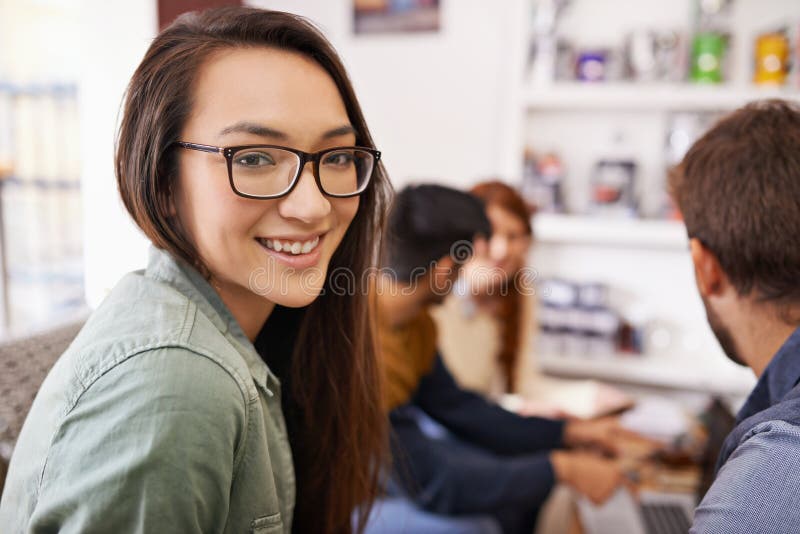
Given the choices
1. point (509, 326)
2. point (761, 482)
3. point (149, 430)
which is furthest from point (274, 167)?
point (509, 326)

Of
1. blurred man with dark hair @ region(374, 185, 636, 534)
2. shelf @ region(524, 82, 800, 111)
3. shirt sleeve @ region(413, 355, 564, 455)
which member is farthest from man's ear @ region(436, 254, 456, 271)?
shelf @ region(524, 82, 800, 111)

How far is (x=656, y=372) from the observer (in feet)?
7.86

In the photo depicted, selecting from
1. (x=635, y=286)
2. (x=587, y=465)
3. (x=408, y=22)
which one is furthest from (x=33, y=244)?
(x=635, y=286)

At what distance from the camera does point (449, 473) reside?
1.29m

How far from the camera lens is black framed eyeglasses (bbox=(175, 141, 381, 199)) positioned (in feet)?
2.07

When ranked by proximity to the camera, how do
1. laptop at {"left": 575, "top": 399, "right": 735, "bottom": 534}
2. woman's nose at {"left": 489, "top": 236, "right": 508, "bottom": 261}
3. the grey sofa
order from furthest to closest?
1. woman's nose at {"left": 489, "top": 236, "right": 508, "bottom": 261}
2. laptop at {"left": 575, "top": 399, "right": 735, "bottom": 534}
3. the grey sofa

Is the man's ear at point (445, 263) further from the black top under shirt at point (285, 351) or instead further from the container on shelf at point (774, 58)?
the container on shelf at point (774, 58)

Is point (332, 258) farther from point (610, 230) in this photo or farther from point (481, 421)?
point (610, 230)

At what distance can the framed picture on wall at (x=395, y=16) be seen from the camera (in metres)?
2.63

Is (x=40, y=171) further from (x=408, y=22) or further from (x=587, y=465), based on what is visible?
(x=587, y=465)

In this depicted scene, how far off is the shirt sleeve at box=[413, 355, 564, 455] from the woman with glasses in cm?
92

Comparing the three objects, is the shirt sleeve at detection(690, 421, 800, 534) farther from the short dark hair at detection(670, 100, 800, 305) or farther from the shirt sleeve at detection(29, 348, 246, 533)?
the shirt sleeve at detection(29, 348, 246, 533)

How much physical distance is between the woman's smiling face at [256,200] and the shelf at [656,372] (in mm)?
2000

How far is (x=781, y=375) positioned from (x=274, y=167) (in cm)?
72
